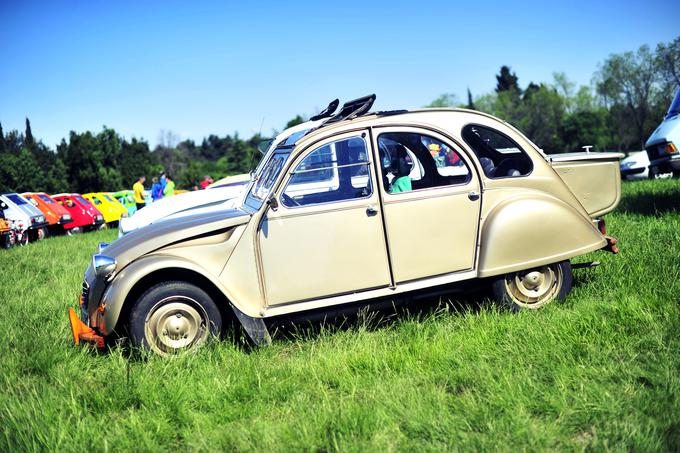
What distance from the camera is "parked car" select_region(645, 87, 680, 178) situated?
35.4 feet

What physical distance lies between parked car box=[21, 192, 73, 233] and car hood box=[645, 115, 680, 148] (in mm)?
18411

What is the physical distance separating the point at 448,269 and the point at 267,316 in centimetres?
160

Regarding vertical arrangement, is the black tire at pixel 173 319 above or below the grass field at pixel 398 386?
above

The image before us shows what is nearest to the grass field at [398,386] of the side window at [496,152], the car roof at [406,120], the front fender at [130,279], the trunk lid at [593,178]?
the front fender at [130,279]

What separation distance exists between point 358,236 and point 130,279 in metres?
A: 1.85

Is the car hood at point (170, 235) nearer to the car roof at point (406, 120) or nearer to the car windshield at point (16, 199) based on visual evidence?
the car roof at point (406, 120)

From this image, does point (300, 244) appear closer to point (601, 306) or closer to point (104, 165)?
point (601, 306)

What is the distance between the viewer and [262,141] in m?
9.45

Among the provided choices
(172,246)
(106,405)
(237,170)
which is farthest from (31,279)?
(237,170)

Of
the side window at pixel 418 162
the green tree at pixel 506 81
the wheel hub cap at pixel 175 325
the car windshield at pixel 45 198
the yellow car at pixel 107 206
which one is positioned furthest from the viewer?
the green tree at pixel 506 81

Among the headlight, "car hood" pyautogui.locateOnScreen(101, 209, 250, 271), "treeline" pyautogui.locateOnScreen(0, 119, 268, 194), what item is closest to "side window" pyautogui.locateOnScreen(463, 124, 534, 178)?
"car hood" pyautogui.locateOnScreen(101, 209, 250, 271)

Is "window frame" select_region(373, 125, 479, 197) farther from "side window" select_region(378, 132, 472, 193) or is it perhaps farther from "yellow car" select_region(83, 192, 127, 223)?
"yellow car" select_region(83, 192, 127, 223)

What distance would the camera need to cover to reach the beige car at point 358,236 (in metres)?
5.05

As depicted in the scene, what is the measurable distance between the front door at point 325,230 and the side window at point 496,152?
1.11 metres
